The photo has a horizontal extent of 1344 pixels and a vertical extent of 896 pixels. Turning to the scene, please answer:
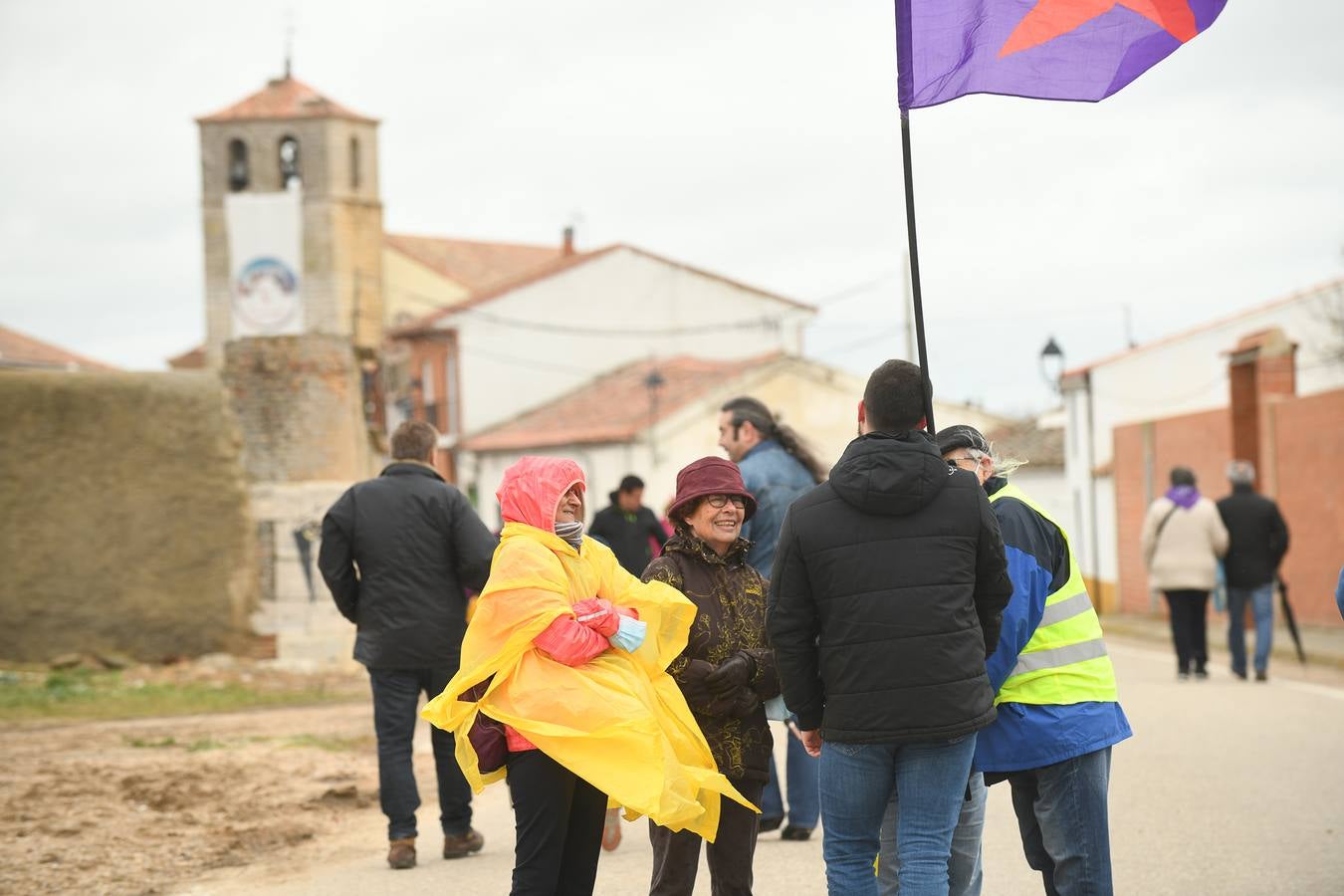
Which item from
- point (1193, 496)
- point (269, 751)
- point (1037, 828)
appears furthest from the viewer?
point (1193, 496)

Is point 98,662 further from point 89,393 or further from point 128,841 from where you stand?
point 128,841

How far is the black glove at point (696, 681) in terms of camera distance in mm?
5281

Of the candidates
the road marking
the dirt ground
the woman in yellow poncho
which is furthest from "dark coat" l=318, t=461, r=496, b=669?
the road marking

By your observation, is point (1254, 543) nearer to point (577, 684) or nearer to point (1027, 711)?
point (1027, 711)

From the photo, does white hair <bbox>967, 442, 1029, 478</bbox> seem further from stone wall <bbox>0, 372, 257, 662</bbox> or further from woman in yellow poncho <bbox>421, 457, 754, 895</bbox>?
stone wall <bbox>0, 372, 257, 662</bbox>

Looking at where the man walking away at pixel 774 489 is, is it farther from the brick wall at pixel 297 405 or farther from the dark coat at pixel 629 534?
the brick wall at pixel 297 405

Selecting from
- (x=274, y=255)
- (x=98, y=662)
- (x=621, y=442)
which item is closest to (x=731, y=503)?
(x=98, y=662)

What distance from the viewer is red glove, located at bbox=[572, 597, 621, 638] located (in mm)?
5012

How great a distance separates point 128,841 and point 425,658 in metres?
1.85

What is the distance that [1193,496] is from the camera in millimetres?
14641

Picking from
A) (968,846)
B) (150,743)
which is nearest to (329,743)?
(150,743)

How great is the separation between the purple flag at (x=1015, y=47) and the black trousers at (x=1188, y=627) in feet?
30.8

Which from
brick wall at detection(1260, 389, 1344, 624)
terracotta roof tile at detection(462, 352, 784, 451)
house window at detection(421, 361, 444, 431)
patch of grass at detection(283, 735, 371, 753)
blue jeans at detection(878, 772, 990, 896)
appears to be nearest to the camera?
blue jeans at detection(878, 772, 990, 896)

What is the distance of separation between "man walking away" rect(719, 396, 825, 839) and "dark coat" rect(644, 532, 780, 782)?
1.79 meters
